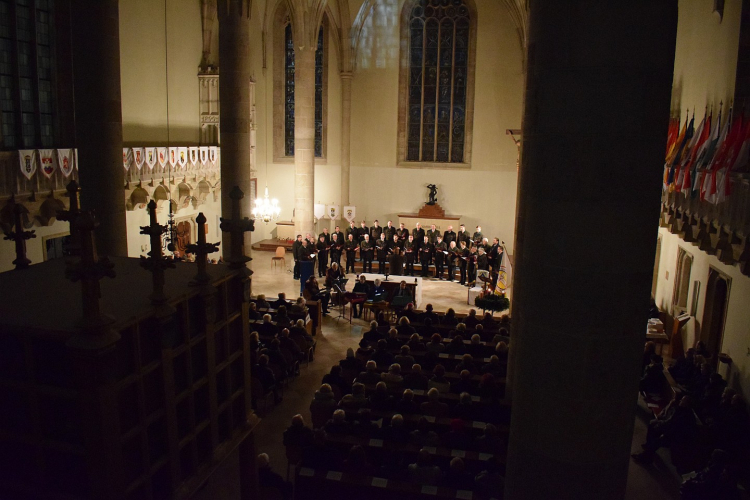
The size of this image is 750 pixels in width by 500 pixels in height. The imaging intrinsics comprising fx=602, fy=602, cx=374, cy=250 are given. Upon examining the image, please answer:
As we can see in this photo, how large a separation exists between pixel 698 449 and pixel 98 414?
8.46m

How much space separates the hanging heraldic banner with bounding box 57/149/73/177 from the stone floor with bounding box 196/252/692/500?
22.2 ft

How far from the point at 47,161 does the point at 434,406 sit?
30.9 feet

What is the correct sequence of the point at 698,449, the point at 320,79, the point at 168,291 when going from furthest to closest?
the point at 320,79, the point at 698,449, the point at 168,291

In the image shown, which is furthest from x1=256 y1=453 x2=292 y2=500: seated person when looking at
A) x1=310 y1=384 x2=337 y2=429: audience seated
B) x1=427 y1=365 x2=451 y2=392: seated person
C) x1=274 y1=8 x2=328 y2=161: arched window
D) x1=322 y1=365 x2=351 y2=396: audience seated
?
x1=274 y1=8 x2=328 y2=161: arched window

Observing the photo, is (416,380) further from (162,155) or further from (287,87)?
(287,87)

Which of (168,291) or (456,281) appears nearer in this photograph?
(168,291)

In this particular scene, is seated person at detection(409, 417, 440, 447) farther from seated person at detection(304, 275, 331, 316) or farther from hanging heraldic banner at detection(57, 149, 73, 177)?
hanging heraldic banner at detection(57, 149, 73, 177)

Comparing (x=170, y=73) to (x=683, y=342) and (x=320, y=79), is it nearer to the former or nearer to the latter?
(x=320, y=79)

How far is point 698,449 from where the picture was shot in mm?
8906

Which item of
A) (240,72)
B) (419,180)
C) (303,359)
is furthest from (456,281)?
(240,72)

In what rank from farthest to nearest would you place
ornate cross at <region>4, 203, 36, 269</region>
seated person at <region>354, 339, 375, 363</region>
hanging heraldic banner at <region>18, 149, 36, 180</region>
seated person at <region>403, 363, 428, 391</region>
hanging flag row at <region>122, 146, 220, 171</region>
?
hanging flag row at <region>122, 146, 220, 171</region> < hanging heraldic banner at <region>18, 149, 36, 180</region> < seated person at <region>354, 339, 375, 363</region> < seated person at <region>403, 363, 428, 391</region> < ornate cross at <region>4, 203, 36, 269</region>

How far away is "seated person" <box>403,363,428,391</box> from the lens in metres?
10.2

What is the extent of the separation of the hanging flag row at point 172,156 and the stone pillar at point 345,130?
7.70 m

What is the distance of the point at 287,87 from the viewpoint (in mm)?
27375
